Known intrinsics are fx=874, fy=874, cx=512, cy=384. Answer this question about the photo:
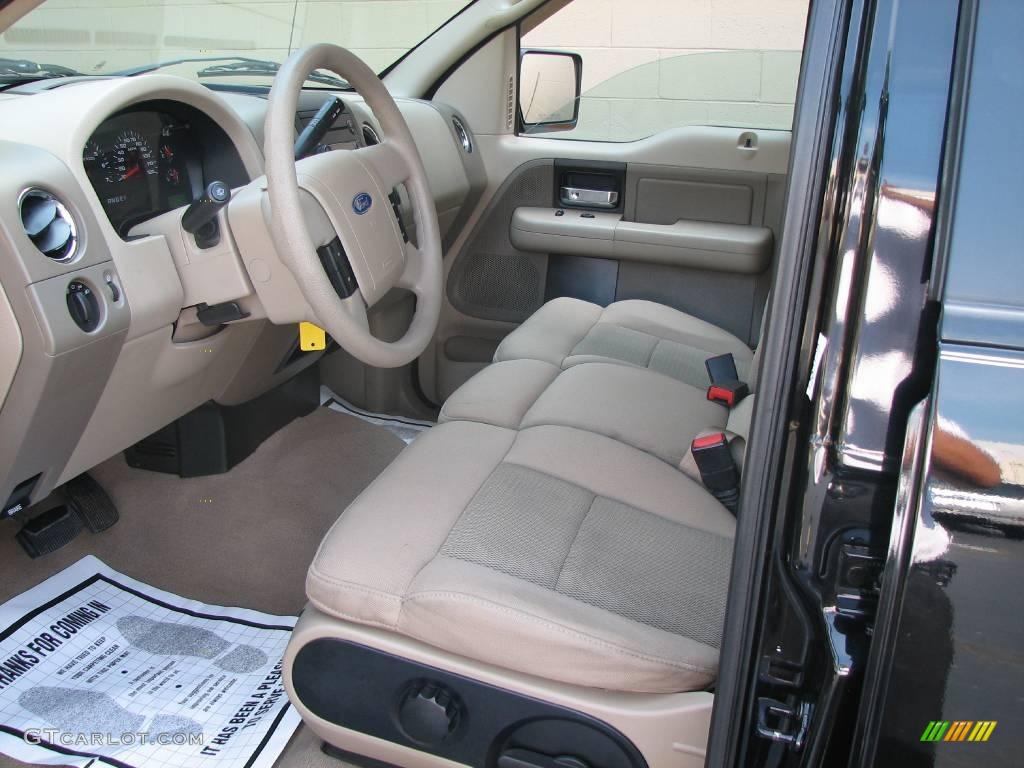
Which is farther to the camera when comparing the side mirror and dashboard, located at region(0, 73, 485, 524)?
the side mirror

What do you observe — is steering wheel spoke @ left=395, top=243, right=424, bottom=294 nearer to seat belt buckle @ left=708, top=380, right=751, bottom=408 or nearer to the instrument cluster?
the instrument cluster

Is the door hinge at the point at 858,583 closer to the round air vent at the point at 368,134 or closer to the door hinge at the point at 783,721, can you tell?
the door hinge at the point at 783,721

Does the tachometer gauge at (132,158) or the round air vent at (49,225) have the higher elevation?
the tachometer gauge at (132,158)

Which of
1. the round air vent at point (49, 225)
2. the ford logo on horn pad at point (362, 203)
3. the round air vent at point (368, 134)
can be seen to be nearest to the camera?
the round air vent at point (49, 225)

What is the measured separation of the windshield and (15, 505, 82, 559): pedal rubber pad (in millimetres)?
843

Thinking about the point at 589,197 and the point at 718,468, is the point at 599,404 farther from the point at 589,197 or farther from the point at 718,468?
the point at 589,197

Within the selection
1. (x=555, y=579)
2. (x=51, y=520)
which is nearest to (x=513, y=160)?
(x=51, y=520)

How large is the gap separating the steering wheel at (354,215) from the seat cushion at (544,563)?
248 mm

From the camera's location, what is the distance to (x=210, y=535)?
6.15ft

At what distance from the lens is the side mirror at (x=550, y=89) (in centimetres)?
237

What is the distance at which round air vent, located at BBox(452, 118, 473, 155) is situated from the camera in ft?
7.74
